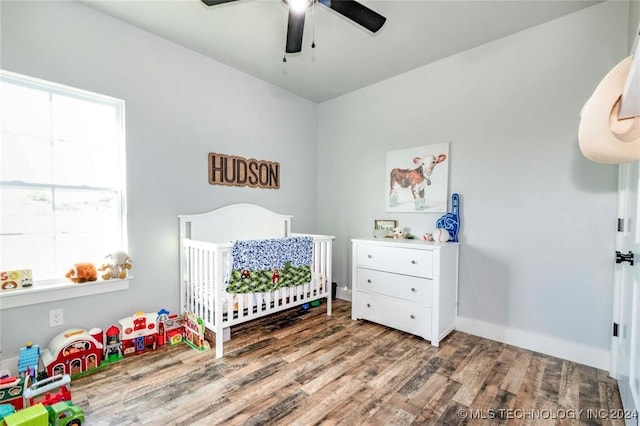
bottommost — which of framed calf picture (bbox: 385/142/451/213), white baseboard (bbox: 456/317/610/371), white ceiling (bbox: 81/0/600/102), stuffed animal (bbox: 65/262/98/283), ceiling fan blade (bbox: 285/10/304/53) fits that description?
white baseboard (bbox: 456/317/610/371)

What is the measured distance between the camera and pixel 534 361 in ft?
6.91

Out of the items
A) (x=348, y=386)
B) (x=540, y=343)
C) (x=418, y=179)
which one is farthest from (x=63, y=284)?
(x=540, y=343)

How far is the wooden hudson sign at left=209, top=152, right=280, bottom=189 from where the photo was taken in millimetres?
2873

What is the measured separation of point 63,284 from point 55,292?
0.23 ft

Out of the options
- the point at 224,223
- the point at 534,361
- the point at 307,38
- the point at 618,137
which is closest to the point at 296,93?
the point at 307,38

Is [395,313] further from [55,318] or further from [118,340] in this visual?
[55,318]

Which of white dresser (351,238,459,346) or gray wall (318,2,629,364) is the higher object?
gray wall (318,2,629,364)

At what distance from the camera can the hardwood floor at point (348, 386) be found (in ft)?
5.02

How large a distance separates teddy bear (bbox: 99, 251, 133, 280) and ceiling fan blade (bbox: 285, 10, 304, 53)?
2.01m

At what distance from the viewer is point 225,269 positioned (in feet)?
7.57

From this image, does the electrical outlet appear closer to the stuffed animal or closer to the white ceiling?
the stuffed animal

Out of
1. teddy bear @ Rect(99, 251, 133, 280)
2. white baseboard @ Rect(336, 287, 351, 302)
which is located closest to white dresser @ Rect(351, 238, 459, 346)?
white baseboard @ Rect(336, 287, 351, 302)

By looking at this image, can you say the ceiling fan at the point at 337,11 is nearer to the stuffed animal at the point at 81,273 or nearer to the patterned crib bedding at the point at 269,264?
the patterned crib bedding at the point at 269,264

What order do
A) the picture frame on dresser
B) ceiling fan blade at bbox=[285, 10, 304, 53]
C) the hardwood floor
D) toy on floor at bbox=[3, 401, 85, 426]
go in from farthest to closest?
the picture frame on dresser
ceiling fan blade at bbox=[285, 10, 304, 53]
the hardwood floor
toy on floor at bbox=[3, 401, 85, 426]
